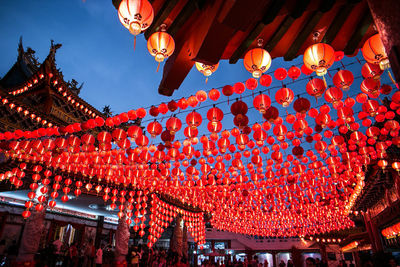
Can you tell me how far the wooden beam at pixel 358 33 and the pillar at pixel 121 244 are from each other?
1261 cm

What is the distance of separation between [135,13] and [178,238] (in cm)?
1727

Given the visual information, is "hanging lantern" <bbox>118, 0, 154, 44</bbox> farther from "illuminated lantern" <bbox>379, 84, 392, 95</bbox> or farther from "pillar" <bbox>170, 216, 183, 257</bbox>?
"pillar" <bbox>170, 216, 183, 257</bbox>

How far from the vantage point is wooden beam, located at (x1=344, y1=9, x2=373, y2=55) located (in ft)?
10.5

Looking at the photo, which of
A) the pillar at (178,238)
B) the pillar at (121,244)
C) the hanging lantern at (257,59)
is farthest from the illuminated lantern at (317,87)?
the pillar at (178,238)

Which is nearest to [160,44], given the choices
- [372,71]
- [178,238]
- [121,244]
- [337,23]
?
[337,23]

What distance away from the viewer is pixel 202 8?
3018mm

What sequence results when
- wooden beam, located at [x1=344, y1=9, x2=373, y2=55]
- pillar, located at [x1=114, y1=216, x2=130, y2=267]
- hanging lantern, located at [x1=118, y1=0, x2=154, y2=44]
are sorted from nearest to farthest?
hanging lantern, located at [x1=118, y1=0, x2=154, y2=44], wooden beam, located at [x1=344, y1=9, x2=373, y2=55], pillar, located at [x1=114, y1=216, x2=130, y2=267]

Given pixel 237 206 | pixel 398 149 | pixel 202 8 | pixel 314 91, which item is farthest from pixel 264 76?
pixel 237 206

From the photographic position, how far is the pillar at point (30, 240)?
909cm

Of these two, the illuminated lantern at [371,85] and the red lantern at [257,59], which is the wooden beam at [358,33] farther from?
the red lantern at [257,59]

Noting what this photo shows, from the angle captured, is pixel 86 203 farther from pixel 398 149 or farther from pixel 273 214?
pixel 398 149

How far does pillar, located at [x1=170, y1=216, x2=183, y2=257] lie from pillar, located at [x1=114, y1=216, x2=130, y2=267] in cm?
541

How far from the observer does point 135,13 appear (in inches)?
108

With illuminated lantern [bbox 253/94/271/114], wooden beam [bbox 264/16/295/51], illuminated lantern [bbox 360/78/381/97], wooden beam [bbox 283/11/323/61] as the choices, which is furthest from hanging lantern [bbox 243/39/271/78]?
illuminated lantern [bbox 360/78/381/97]
